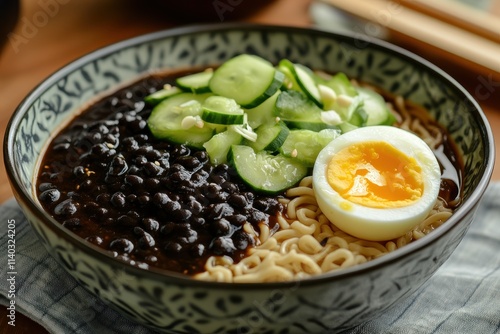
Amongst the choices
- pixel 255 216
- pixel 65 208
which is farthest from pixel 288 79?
pixel 65 208

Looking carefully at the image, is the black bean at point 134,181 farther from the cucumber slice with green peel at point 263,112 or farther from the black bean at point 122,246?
the cucumber slice with green peel at point 263,112

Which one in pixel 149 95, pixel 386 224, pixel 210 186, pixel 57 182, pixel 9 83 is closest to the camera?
pixel 386 224

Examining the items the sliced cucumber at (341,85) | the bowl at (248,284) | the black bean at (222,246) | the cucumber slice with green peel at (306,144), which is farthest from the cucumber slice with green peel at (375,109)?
the black bean at (222,246)

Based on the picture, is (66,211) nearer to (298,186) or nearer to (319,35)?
(298,186)

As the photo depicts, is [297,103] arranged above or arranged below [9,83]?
above

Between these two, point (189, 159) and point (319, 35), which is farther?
A: point (319, 35)

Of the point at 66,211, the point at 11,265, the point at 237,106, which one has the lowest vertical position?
the point at 11,265

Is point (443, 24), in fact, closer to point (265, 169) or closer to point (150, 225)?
point (265, 169)

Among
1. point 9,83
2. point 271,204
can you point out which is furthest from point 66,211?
point 9,83
